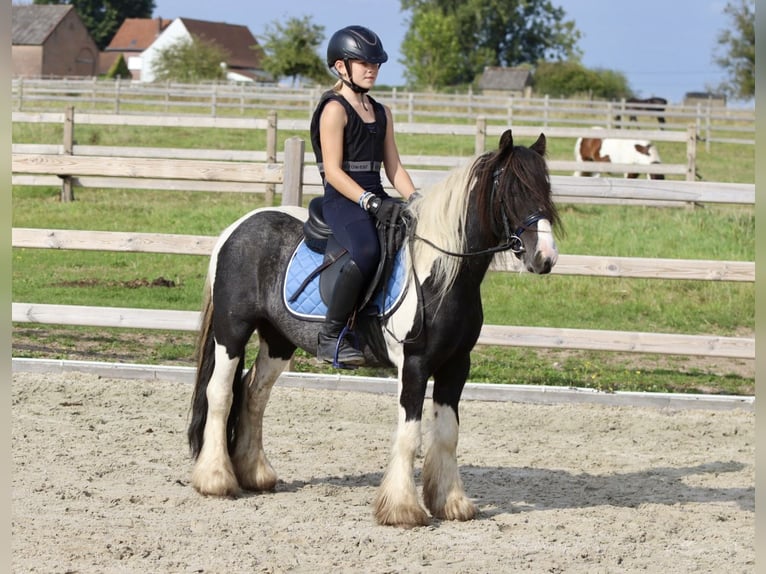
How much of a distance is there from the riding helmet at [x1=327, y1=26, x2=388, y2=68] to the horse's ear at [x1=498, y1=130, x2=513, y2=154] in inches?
28.1

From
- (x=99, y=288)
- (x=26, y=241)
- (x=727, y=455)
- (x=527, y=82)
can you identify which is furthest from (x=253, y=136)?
(x=527, y=82)

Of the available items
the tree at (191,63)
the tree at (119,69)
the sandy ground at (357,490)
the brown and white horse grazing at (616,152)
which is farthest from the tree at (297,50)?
the sandy ground at (357,490)

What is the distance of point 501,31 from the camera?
84.8 meters

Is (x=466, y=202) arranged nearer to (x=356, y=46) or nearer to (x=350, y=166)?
(x=350, y=166)

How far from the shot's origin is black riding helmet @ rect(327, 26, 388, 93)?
4.75 meters

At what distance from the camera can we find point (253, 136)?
2447cm

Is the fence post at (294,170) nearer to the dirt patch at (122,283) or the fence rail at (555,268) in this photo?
the fence rail at (555,268)

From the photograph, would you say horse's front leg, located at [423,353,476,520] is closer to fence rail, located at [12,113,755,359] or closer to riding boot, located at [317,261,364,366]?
riding boot, located at [317,261,364,366]

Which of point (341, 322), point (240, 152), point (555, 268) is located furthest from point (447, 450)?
point (240, 152)

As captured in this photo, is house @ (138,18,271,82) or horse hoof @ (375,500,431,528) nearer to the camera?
horse hoof @ (375,500,431,528)

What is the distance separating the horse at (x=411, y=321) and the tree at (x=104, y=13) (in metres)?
95.1

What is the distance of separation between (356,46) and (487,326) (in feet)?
10.8

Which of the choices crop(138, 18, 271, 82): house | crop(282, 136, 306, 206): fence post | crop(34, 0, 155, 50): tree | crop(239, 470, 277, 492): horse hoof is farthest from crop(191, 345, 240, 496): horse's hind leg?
crop(34, 0, 155, 50): tree

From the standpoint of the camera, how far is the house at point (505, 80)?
71938 millimetres
